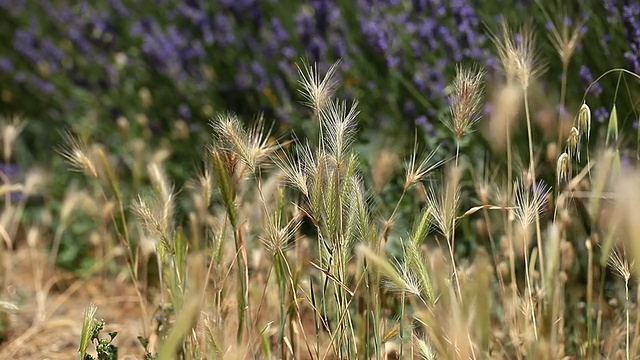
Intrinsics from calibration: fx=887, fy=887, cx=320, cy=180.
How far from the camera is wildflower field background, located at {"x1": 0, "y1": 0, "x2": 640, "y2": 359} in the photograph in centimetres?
175

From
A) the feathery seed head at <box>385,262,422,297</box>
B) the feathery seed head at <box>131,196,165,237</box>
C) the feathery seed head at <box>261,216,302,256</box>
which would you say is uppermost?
the feathery seed head at <box>131,196,165,237</box>

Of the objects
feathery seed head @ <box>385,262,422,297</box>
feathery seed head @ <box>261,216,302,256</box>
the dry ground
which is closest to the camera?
feathery seed head @ <box>385,262,422,297</box>

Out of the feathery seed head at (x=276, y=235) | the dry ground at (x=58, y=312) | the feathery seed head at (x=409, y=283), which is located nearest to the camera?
the feathery seed head at (x=409, y=283)

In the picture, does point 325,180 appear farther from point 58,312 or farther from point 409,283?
point 58,312

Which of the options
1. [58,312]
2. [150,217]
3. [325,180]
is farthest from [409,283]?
[58,312]

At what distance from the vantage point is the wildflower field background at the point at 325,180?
5.75 ft

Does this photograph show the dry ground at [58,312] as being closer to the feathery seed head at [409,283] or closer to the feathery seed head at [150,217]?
the feathery seed head at [150,217]

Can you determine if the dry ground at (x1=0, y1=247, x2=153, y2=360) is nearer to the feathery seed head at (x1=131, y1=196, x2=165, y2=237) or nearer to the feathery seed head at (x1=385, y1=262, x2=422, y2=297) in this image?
the feathery seed head at (x1=131, y1=196, x2=165, y2=237)

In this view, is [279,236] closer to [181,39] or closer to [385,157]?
[385,157]

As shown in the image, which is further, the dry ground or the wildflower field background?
the dry ground

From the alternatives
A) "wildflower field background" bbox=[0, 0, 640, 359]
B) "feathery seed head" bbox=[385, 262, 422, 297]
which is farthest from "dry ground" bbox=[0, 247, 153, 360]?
"feathery seed head" bbox=[385, 262, 422, 297]

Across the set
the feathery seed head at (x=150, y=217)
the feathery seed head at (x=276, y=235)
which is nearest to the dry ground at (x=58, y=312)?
the feathery seed head at (x=150, y=217)

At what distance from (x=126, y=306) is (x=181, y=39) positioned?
128cm

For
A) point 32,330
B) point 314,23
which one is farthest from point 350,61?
point 32,330
